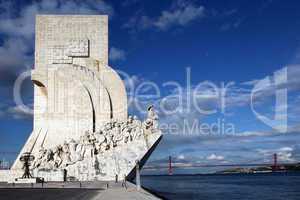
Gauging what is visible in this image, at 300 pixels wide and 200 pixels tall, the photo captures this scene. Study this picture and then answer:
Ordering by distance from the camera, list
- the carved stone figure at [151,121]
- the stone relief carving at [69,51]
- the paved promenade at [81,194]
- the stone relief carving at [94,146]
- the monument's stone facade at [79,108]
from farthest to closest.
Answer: the stone relief carving at [69,51] → the carved stone figure at [151,121] → the stone relief carving at [94,146] → the monument's stone facade at [79,108] → the paved promenade at [81,194]

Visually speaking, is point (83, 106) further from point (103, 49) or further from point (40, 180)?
point (40, 180)

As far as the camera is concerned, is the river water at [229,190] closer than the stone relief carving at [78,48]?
Yes

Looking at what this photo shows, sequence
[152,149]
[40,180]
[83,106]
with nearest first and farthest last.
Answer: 1. [40,180]
2. [152,149]
3. [83,106]

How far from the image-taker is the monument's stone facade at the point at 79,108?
71.0 feet

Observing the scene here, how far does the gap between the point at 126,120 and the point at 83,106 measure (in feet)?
9.03

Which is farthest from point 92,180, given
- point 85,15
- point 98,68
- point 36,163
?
point 85,15

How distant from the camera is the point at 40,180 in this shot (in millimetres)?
20703

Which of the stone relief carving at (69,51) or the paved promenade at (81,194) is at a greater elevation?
the stone relief carving at (69,51)

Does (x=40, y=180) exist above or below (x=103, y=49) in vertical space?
below

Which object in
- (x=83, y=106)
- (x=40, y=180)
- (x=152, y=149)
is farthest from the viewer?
(x=83, y=106)

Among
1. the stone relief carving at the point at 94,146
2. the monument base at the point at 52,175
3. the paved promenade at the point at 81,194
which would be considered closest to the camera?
the paved promenade at the point at 81,194

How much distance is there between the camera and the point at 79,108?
24641 mm

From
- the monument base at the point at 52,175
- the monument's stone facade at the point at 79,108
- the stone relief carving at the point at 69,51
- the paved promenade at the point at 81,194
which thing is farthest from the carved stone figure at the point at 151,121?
the paved promenade at the point at 81,194

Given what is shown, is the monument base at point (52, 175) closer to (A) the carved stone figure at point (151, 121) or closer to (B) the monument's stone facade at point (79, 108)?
(B) the monument's stone facade at point (79, 108)
